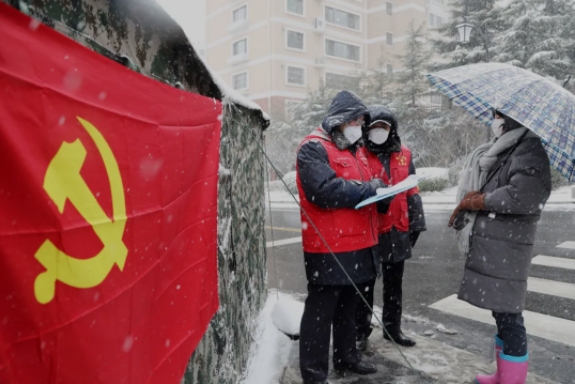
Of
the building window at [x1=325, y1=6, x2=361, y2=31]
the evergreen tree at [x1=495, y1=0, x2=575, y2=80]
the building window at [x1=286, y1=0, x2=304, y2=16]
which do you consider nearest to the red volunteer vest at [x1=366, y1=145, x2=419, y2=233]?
the evergreen tree at [x1=495, y1=0, x2=575, y2=80]

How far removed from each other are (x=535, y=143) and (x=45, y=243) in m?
2.66

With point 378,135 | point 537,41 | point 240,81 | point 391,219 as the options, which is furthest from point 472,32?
point 391,219

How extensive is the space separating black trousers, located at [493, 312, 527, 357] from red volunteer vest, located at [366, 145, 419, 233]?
103 centimetres

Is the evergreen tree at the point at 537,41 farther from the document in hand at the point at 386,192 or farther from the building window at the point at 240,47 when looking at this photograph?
the building window at the point at 240,47

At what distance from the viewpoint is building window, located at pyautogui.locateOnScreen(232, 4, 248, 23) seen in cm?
3541

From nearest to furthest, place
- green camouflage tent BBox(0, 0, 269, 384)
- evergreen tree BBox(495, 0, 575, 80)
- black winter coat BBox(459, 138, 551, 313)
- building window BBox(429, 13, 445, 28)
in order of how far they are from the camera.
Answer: green camouflage tent BBox(0, 0, 269, 384), black winter coat BBox(459, 138, 551, 313), evergreen tree BBox(495, 0, 575, 80), building window BBox(429, 13, 445, 28)

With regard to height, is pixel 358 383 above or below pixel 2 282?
below

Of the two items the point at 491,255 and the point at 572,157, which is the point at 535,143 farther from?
the point at 491,255

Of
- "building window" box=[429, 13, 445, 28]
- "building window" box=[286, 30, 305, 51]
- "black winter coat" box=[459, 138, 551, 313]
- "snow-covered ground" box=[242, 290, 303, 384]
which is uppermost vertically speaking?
"building window" box=[429, 13, 445, 28]

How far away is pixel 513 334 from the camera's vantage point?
276cm

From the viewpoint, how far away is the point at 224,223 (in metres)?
2.55

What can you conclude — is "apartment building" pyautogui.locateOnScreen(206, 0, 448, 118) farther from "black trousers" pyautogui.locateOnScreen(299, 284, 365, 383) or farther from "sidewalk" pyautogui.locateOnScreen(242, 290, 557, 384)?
"black trousers" pyautogui.locateOnScreen(299, 284, 365, 383)

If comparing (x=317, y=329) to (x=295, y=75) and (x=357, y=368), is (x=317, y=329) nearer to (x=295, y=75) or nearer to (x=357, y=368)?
(x=357, y=368)

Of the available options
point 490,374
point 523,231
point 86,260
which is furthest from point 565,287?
point 86,260
